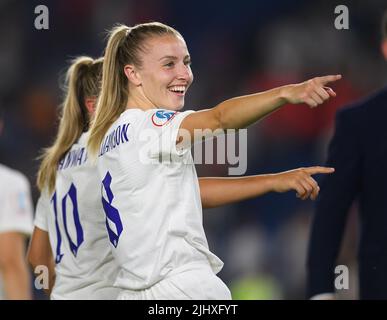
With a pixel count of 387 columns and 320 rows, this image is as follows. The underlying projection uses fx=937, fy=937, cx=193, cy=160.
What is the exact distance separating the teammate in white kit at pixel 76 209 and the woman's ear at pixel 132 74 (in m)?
0.52

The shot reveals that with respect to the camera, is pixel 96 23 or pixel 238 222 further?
pixel 96 23

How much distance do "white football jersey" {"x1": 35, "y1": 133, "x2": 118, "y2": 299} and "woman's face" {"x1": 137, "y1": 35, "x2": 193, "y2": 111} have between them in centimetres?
55

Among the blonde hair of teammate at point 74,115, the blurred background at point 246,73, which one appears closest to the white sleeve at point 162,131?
the blonde hair of teammate at point 74,115

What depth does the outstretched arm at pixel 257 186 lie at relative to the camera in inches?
117

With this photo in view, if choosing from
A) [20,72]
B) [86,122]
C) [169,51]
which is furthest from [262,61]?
[169,51]

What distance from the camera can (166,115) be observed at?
3152 mm

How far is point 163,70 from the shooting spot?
11.3ft

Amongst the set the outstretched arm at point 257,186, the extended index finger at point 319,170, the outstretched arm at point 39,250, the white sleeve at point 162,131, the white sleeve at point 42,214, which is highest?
the white sleeve at point 162,131

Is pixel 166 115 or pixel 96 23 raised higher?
pixel 96 23

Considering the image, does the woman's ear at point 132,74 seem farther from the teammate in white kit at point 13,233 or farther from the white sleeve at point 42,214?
the teammate in white kit at point 13,233

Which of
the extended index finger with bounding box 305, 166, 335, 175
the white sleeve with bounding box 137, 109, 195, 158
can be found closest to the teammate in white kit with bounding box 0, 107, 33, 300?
the white sleeve with bounding box 137, 109, 195, 158

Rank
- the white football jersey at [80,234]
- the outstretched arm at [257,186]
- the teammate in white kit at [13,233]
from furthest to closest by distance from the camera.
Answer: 1. the teammate in white kit at [13,233]
2. the white football jersey at [80,234]
3. the outstretched arm at [257,186]

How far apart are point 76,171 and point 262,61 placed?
5.27 meters

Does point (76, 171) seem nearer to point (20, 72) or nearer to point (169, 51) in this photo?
point (169, 51)
